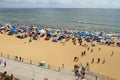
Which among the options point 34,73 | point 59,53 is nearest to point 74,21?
point 59,53

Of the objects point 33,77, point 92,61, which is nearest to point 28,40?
point 92,61

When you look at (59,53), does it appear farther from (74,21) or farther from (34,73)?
(74,21)

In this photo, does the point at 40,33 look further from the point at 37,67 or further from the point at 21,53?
the point at 37,67

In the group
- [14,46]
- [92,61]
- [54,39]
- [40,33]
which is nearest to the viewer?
[92,61]

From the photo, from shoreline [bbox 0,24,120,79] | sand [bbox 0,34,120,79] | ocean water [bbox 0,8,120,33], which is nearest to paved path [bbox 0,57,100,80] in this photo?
sand [bbox 0,34,120,79]

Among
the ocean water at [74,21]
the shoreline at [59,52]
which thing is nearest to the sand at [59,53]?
the shoreline at [59,52]

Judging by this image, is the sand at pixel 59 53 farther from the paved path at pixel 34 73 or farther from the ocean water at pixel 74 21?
the ocean water at pixel 74 21

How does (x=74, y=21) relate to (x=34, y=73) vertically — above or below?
above

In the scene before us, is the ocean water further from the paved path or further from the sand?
the paved path
